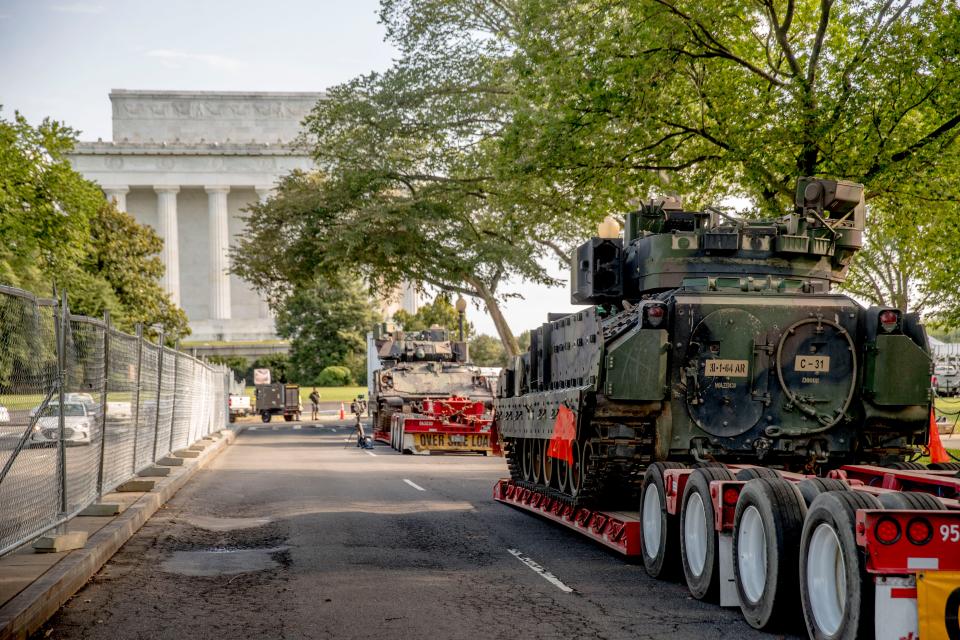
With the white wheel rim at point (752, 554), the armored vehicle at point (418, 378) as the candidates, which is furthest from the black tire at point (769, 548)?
the armored vehicle at point (418, 378)

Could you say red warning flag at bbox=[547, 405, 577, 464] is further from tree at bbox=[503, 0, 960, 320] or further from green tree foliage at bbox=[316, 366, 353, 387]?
green tree foliage at bbox=[316, 366, 353, 387]

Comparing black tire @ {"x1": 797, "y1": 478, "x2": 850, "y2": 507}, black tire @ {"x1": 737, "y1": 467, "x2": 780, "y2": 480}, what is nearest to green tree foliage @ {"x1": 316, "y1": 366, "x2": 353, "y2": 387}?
black tire @ {"x1": 737, "y1": 467, "x2": 780, "y2": 480}

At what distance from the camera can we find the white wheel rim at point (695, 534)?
9055mm

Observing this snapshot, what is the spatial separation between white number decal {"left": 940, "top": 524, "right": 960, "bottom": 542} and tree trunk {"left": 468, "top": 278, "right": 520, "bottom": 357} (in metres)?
31.2

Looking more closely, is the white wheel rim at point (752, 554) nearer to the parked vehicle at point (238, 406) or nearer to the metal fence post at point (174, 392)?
the metal fence post at point (174, 392)

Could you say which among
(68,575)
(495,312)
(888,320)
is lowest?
(68,575)

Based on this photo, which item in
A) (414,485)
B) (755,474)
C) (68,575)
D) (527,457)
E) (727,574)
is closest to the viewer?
(727,574)

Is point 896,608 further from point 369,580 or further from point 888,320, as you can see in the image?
point 888,320

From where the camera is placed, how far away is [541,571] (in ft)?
34.1

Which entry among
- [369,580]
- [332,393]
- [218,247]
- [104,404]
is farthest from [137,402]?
[218,247]

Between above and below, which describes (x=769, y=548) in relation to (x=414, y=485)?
above

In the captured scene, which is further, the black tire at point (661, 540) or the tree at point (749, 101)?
the tree at point (749, 101)

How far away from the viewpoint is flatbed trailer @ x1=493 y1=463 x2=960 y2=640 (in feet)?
20.7

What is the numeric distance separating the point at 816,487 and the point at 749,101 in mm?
14508
